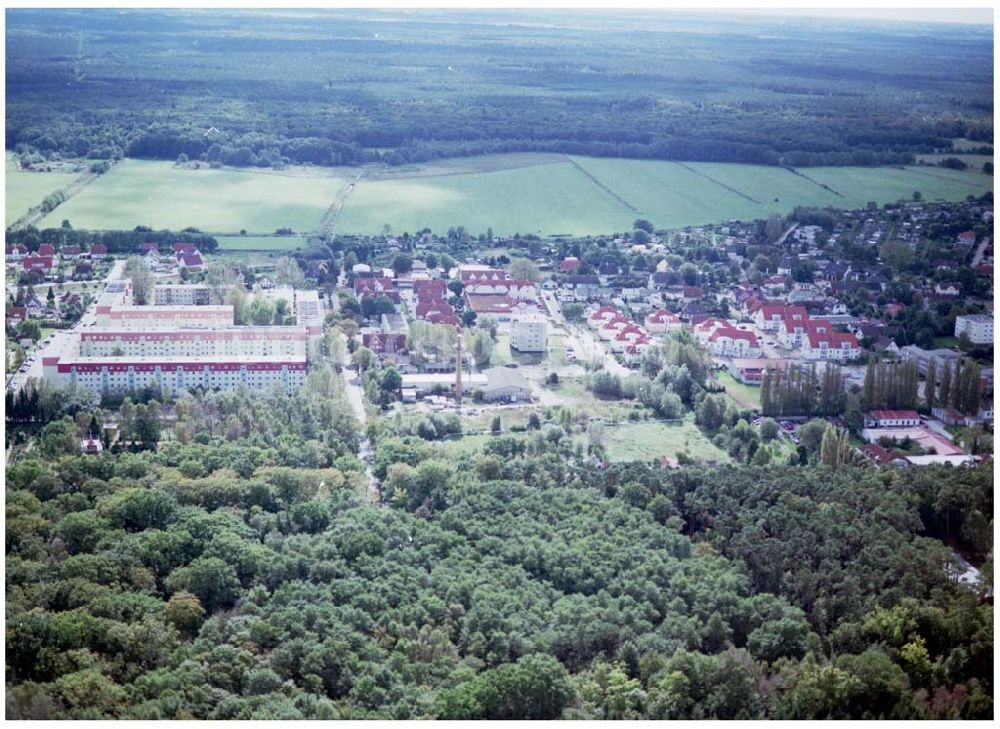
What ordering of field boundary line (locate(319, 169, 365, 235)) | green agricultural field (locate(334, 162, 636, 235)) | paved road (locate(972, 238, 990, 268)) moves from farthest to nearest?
green agricultural field (locate(334, 162, 636, 235)) < field boundary line (locate(319, 169, 365, 235)) < paved road (locate(972, 238, 990, 268))

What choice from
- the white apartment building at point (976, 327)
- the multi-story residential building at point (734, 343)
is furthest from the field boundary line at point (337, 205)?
the white apartment building at point (976, 327)

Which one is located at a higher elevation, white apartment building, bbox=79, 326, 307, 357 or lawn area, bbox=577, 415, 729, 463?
white apartment building, bbox=79, 326, 307, 357

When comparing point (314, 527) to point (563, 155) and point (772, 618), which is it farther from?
point (563, 155)

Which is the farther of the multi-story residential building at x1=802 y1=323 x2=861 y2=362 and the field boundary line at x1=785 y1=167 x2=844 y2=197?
the field boundary line at x1=785 y1=167 x2=844 y2=197

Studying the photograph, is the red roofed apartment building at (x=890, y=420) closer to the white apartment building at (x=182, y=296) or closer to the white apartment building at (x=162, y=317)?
the white apartment building at (x=162, y=317)

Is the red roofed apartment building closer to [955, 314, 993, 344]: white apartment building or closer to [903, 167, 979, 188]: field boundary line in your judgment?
[955, 314, 993, 344]: white apartment building

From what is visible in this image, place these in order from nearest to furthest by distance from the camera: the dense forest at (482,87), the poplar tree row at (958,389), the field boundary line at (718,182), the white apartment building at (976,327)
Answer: the poplar tree row at (958,389) → the white apartment building at (976,327) → the field boundary line at (718,182) → the dense forest at (482,87)

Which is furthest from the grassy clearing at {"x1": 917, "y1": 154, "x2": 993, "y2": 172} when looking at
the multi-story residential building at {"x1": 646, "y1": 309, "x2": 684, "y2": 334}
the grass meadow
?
the multi-story residential building at {"x1": 646, "y1": 309, "x2": 684, "y2": 334}
